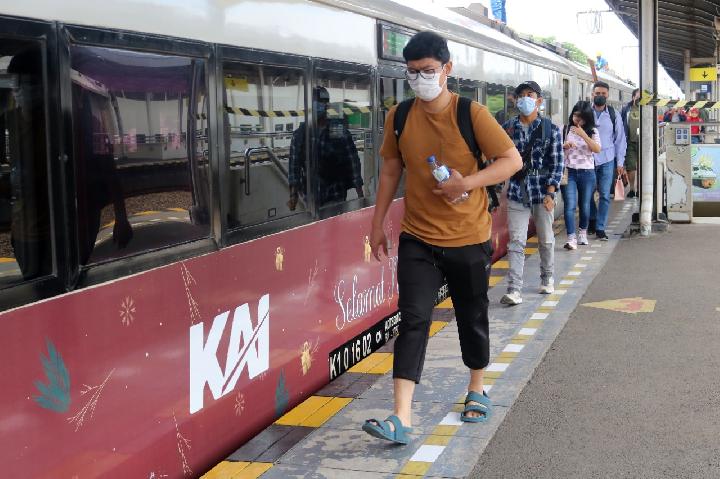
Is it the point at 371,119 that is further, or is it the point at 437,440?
the point at 371,119

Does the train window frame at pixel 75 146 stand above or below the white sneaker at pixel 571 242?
above

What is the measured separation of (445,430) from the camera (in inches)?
198

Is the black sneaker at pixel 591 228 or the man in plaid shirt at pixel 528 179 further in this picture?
the black sneaker at pixel 591 228

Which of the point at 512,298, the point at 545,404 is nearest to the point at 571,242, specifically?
the point at 512,298

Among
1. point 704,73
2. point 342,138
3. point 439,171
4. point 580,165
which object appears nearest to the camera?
point 439,171

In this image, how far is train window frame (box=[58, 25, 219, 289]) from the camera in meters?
3.50

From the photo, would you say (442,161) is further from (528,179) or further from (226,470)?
(528,179)

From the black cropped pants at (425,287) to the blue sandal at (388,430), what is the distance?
8.5 inches

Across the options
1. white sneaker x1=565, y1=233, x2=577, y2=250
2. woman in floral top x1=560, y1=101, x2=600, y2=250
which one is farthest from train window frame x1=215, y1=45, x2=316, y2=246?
white sneaker x1=565, y1=233, x2=577, y2=250

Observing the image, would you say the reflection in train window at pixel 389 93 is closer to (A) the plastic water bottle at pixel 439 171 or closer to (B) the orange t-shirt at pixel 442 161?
(B) the orange t-shirt at pixel 442 161

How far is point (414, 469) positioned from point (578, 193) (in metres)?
8.14

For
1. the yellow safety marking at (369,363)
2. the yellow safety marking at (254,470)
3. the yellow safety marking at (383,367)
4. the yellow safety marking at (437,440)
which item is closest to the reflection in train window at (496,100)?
the yellow safety marking at (369,363)

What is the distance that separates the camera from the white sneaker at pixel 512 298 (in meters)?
8.35

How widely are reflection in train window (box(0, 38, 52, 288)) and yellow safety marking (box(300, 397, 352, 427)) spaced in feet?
6.83
